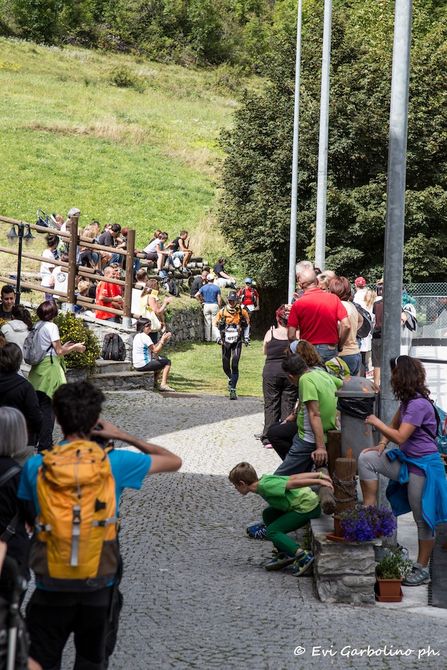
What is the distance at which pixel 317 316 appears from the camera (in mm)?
11828

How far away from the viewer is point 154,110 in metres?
68.7

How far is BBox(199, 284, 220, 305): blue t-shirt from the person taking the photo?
32.8 m

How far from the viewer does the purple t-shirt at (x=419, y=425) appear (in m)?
8.50

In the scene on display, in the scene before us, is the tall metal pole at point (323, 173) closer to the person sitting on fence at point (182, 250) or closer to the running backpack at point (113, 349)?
the running backpack at point (113, 349)

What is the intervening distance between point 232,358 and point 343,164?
22339 mm

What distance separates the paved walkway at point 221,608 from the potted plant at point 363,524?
47 centimetres

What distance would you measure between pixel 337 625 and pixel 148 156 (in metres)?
50.3

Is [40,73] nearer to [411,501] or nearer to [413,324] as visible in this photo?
[413,324]

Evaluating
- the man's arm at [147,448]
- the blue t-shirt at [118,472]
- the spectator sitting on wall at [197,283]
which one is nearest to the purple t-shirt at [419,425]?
the man's arm at [147,448]

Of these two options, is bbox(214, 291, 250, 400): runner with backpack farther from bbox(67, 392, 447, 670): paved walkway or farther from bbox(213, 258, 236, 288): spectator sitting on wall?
bbox(213, 258, 236, 288): spectator sitting on wall

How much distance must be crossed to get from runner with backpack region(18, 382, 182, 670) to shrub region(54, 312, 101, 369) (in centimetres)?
1346

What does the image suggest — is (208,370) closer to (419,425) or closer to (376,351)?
(376,351)

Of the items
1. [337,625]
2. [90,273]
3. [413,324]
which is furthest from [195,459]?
[90,273]

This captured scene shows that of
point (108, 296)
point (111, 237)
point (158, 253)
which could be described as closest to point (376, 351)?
point (108, 296)
